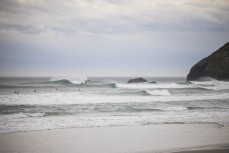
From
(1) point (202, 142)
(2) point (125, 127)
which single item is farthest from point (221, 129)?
(2) point (125, 127)

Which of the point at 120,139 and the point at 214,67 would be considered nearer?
the point at 120,139

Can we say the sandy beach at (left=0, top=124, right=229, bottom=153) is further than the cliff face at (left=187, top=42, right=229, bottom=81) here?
No

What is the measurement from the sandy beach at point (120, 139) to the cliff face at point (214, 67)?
39.7 m

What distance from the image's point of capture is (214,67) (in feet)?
156

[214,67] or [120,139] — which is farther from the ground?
[214,67]

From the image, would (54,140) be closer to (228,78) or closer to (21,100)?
(21,100)

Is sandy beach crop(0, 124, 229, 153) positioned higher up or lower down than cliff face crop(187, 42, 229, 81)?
lower down

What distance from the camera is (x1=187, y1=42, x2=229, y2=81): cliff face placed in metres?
46.2

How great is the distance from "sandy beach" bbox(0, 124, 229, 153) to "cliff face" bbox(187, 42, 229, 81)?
3970 centimetres

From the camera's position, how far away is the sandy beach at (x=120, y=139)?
20.5ft

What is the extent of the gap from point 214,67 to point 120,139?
4406cm

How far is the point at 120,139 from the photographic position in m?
7.25

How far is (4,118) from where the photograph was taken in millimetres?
11180

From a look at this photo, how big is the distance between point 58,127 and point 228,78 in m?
41.2
